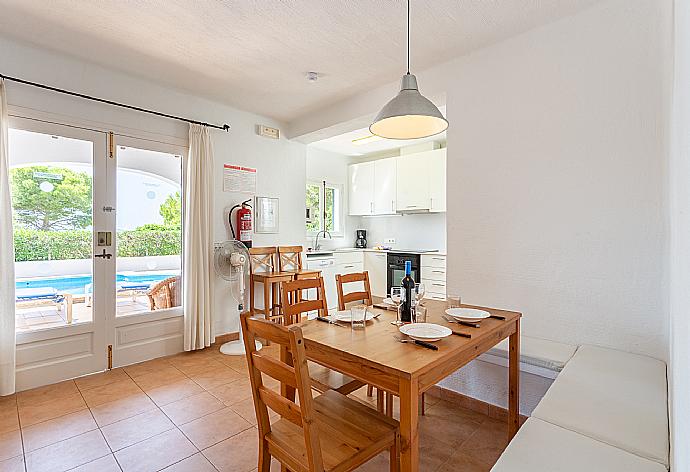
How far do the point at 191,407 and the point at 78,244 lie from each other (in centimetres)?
169

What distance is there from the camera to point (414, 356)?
1.40 m

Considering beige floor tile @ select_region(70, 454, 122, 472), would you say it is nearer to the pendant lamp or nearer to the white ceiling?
the pendant lamp

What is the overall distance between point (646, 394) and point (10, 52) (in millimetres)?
4500

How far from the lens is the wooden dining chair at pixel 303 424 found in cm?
121

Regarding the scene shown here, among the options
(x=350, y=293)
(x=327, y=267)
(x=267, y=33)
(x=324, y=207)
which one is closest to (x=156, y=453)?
(x=350, y=293)

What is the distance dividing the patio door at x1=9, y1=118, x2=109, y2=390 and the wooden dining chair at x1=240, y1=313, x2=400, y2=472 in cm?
238

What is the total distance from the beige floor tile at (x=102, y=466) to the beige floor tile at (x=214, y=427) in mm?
382

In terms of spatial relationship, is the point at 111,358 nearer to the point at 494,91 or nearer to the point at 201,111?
the point at 201,111

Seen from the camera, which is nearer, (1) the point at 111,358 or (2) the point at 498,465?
(2) the point at 498,465

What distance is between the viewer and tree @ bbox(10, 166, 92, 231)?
2695 mm

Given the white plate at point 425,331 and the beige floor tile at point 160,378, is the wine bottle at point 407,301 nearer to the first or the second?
the white plate at point 425,331

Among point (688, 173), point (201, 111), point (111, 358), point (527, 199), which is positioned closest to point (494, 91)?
point (527, 199)

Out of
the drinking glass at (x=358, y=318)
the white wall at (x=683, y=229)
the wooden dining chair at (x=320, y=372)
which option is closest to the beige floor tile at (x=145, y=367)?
the wooden dining chair at (x=320, y=372)

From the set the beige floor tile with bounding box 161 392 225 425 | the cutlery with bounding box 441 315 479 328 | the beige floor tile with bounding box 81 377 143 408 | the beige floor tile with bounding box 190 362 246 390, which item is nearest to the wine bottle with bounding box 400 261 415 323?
the cutlery with bounding box 441 315 479 328
